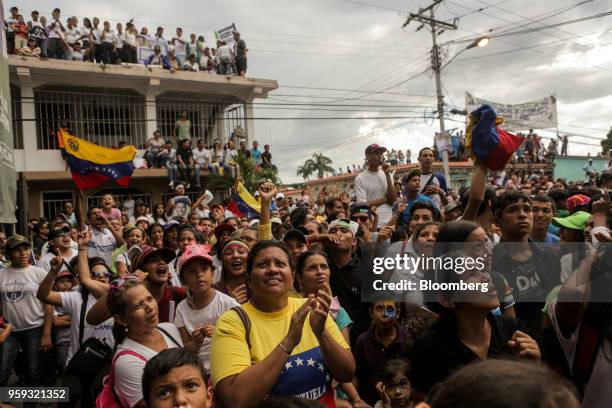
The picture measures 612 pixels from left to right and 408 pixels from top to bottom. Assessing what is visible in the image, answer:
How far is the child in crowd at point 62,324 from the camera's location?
185 inches

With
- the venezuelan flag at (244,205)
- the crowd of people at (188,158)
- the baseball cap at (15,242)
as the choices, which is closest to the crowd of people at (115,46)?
the crowd of people at (188,158)

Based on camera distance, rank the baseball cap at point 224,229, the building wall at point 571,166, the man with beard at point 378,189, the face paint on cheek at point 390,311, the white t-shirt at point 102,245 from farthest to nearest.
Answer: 1. the building wall at point 571,166
2. the white t-shirt at point 102,245
3. the man with beard at point 378,189
4. the baseball cap at point 224,229
5. the face paint on cheek at point 390,311

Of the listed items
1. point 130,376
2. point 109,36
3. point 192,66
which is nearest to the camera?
point 130,376

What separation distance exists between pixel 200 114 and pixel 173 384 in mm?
16838

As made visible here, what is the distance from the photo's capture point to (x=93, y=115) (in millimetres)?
16219

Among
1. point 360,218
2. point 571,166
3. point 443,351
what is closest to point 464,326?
point 443,351

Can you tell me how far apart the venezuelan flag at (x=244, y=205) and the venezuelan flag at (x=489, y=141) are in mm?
6043

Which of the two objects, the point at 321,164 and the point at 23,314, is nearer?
the point at 23,314

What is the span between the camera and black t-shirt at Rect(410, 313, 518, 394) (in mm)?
1894

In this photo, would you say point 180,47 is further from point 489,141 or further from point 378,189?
point 489,141

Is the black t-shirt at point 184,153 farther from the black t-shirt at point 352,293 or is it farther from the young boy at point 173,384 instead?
the young boy at point 173,384

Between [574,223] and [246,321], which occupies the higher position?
[574,223]

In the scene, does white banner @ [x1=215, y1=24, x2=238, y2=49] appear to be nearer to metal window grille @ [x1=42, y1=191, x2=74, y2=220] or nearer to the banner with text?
metal window grille @ [x1=42, y1=191, x2=74, y2=220]

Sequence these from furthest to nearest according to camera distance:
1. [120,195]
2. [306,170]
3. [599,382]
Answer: [306,170] < [120,195] < [599,382]
